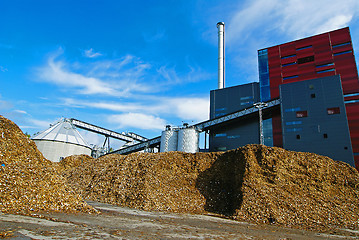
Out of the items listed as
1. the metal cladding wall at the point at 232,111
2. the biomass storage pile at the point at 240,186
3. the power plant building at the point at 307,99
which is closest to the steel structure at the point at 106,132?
the metal cladding wall at the point at 232,111

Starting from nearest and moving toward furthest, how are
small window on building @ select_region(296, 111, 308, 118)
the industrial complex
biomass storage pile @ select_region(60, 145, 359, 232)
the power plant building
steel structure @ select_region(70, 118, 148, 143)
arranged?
1. biomass storage pile @ select_region(60, 145, 359, 232)
2. the power plant building
3. the industrial complex
4. small window on building @ select_region(296, 111, 308, 118)
5. steel structure @ select_region(70, 118, 148, 143)

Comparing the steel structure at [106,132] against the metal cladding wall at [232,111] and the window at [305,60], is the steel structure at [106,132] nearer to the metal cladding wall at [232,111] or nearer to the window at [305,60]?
the metal cladding wall at [232,111]

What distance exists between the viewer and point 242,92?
181 ft

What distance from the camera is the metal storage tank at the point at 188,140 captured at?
44156 millimetres

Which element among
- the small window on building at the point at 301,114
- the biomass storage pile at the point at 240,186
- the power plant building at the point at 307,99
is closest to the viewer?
the biomass storage pile at the point at 240,186

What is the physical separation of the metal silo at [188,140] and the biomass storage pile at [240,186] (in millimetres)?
25190

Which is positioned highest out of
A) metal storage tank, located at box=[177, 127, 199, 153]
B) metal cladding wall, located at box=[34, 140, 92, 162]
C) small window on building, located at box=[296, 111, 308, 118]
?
small window on building, located at box=[296, 111, 308, 118]

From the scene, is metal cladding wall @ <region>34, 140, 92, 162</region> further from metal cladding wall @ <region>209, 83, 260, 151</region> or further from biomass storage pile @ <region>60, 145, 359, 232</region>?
metal cladding wall @ <region>209, 83, 260, 151</region>

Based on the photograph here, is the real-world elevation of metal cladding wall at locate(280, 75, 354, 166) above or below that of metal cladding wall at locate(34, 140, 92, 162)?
above

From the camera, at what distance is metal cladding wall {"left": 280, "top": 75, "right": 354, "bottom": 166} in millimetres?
36188

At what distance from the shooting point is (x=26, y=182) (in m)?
8.65

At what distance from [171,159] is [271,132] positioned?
35947 millimetres

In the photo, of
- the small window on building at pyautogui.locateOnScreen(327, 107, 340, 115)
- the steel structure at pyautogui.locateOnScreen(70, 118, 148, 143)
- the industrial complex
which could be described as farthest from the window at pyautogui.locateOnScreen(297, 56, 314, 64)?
the steel structure at pyautogui.locateOnScreen(70, 118, 148, 143)

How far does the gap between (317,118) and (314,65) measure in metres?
19.2
